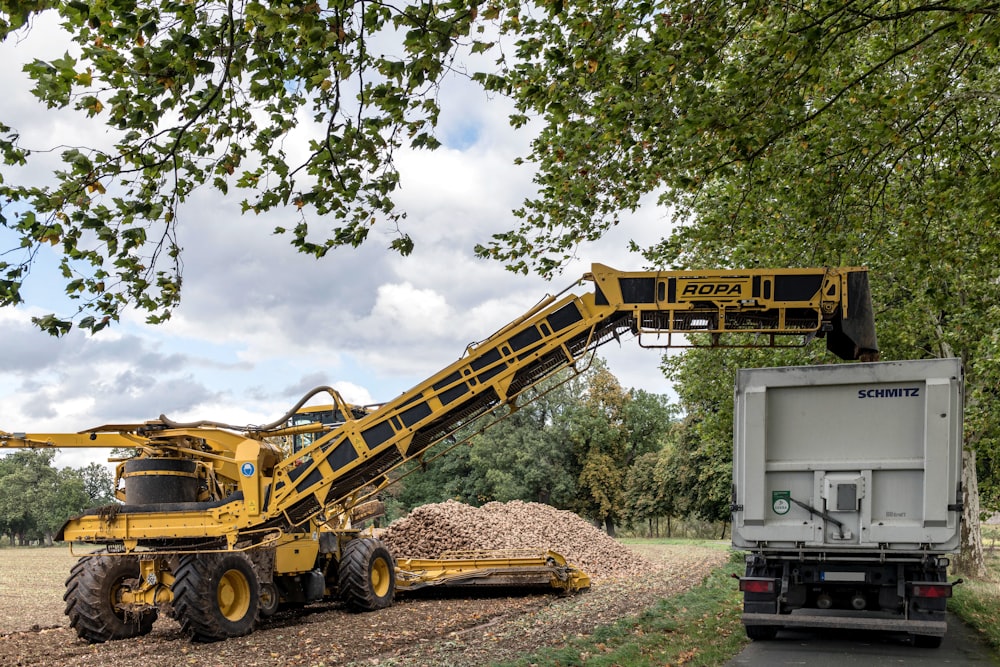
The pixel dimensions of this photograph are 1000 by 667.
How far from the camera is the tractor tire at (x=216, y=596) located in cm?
1177

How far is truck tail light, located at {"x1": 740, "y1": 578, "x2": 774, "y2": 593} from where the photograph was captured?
10.3m

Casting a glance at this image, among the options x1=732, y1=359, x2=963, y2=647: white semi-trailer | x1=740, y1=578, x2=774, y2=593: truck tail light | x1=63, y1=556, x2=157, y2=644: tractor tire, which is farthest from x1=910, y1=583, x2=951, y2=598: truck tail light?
x1=63, y1=556, x2=157, y2=644: tractor tire

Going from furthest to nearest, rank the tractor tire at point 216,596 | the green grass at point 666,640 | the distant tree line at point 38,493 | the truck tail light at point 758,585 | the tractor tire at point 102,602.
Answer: the distant tree line at point 38,493, the tractor tire at point 102,602, the tractor tire at point 216,596, the truck tail light at point 758,585, the green grass at point 666,640

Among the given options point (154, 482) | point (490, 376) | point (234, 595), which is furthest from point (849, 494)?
point (154, 482)

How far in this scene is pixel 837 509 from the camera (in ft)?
33.7

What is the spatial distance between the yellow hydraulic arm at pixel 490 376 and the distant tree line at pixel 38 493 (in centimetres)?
5955

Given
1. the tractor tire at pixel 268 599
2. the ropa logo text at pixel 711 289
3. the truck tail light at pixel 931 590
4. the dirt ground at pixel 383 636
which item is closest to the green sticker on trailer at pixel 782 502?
the truck tail light at pixel 931 590

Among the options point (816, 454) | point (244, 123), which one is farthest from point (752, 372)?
point (244, 123)

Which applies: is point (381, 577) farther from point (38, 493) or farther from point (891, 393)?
point (38, 493)

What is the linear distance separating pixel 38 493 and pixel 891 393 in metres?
72.1

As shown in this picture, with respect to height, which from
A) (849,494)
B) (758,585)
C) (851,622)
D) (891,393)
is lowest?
(851,622)

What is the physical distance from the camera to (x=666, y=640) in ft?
34.1

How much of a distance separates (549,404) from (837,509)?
157 feet

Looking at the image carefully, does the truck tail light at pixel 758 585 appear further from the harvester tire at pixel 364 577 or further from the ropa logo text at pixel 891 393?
the harvester tire at pixel 364 577
